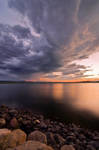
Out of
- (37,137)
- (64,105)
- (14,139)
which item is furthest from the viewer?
(64,105)

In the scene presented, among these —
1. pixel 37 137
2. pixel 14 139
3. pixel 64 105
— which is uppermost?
pixel 14 139

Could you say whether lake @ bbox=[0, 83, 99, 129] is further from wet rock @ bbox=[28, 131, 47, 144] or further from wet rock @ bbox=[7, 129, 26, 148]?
wet rock @ bbox=[7, 129, 26, 148]

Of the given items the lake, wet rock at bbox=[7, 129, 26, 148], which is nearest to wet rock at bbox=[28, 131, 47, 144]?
wet rock at bbox=[7, 129, 26, 148]

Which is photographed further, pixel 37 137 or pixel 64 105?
pixel 64 105

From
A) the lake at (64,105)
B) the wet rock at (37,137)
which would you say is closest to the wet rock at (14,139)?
the wet rock at (37,137)

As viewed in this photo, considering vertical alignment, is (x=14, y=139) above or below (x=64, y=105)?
above

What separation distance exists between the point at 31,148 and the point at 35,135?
1.21m

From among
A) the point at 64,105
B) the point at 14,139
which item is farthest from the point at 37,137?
the point at 64,105

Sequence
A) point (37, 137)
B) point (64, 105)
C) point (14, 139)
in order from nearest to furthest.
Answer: point (14, 139), point (37, 137), point (64, 105)

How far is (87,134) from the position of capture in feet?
15.5

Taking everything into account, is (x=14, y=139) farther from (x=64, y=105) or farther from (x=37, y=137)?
(x=64, y=105)

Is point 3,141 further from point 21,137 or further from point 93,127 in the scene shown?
point 93,127

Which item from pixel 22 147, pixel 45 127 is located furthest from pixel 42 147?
pixel 45 127

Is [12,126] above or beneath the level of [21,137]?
→ beneath
